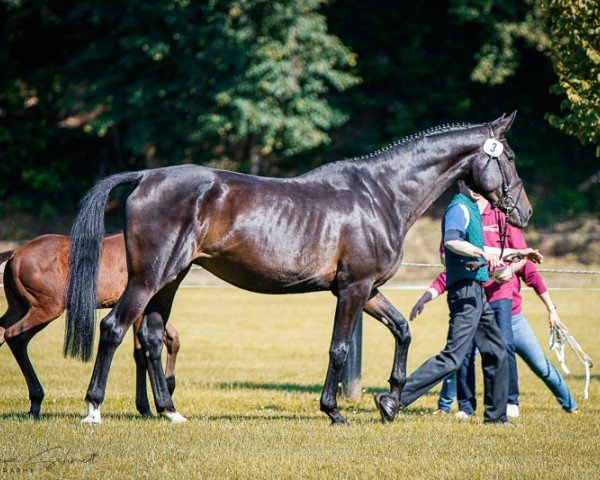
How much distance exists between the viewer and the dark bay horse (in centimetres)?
762

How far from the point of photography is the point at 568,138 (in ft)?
115

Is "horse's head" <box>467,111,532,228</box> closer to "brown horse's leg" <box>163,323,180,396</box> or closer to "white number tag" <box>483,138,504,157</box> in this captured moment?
"white number tag" <box>483,138,504,157</box>

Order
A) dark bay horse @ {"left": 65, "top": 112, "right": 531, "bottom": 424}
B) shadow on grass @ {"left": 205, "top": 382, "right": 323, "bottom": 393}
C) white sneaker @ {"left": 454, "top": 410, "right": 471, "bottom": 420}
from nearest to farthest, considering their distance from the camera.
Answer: dark bay horse @ {"left": 65, "top": 112, "right": 531, "bottom": 424}
white sneaker @ {"left": 454, "top": 410, "right": 471, "bottom": 420}
shadow on grass @ {"left": 205, "top": 382, "right": 323, "bottom": 393}

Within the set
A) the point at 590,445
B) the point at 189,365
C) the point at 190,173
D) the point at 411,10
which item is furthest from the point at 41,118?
the point at 590,445

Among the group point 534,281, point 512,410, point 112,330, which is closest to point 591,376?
point 534,281

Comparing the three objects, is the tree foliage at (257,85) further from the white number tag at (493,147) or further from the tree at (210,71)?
the white number tag at (493,147)

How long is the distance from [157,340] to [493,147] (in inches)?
139

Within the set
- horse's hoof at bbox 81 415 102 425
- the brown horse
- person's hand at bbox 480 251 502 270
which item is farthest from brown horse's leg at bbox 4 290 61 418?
person's hand at bbox 480 251 502 270

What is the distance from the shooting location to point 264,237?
7723mm

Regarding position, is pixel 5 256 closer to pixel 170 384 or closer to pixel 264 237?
pixel 170 384

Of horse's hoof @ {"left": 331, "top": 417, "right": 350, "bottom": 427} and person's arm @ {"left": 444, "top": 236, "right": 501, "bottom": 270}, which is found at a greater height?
person's arm @ {"left": 444, "top": 236, "right": 501, "bottom": 270}

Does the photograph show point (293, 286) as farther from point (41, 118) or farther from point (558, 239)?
point (41, 118)

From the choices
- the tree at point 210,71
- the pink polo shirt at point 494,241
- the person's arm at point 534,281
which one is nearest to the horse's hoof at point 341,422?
the pink polo shirt at point 494,241

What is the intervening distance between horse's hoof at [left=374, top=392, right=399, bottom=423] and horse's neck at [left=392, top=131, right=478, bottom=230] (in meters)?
1.57
